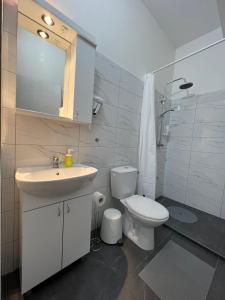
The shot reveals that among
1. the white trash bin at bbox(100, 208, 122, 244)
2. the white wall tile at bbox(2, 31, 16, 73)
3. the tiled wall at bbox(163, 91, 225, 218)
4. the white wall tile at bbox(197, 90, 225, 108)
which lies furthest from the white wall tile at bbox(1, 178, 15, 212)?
the white wall tile at bbox(197, 90, 225, 108)

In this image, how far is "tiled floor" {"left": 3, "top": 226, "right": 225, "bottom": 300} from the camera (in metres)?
0.99

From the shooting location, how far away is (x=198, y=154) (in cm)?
228

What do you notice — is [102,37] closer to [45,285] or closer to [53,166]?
[53,166]

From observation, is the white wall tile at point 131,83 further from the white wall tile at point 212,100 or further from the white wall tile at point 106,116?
the white wall tile at point 212,100

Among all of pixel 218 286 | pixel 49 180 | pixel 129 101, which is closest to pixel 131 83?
pixel 129 101

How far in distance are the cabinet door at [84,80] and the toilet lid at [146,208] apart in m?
0.95

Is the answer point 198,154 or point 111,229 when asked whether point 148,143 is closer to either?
point 198,154

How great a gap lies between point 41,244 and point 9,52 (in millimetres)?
1277

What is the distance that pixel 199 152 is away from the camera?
2.27m

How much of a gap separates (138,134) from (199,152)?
1.08 m

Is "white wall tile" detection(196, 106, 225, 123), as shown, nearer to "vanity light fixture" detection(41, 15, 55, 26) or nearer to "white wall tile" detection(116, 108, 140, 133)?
"white wall tile" detection(116, 108, 140, 133)

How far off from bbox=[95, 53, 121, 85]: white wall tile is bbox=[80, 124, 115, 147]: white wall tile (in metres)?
0.53

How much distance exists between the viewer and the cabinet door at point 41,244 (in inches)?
35.1

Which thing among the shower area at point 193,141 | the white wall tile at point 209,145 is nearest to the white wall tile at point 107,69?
the shower area at point 193,141
